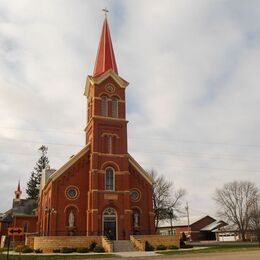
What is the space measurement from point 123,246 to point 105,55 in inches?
1002

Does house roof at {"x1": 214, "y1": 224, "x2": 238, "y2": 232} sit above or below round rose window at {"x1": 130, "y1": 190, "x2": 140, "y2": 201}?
below

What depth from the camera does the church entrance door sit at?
38500mm

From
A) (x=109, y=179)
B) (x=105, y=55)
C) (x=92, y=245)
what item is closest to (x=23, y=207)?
(x=109, y=179)

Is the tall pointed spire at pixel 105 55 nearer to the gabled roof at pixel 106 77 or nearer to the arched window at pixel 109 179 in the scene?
the gabled roof at pixel 106 77

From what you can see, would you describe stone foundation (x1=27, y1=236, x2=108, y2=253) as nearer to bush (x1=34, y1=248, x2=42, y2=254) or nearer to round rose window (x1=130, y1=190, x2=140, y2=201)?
bush (x1=34, y1=248, x2=42, y2=254)

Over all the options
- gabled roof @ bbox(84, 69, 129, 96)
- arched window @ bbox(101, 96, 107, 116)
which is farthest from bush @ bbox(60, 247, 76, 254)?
gabled roof @ bbox(84, 69, 129, 96)

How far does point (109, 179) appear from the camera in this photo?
40.9 metres

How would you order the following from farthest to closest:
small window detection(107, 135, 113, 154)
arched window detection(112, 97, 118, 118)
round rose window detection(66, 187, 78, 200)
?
arched window detection(112, 97, 118, 118), small window detection(107, 135, 113, 154), round rose window detection(66, 187, 78, 200)

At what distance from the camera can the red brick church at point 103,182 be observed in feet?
127

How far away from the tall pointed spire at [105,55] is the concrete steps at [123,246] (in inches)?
848

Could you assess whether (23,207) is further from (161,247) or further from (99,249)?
(161,247)

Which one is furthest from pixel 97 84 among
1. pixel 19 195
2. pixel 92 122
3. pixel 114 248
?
pixel 19 195

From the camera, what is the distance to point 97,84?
143ft

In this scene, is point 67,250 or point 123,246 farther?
point 123,246
